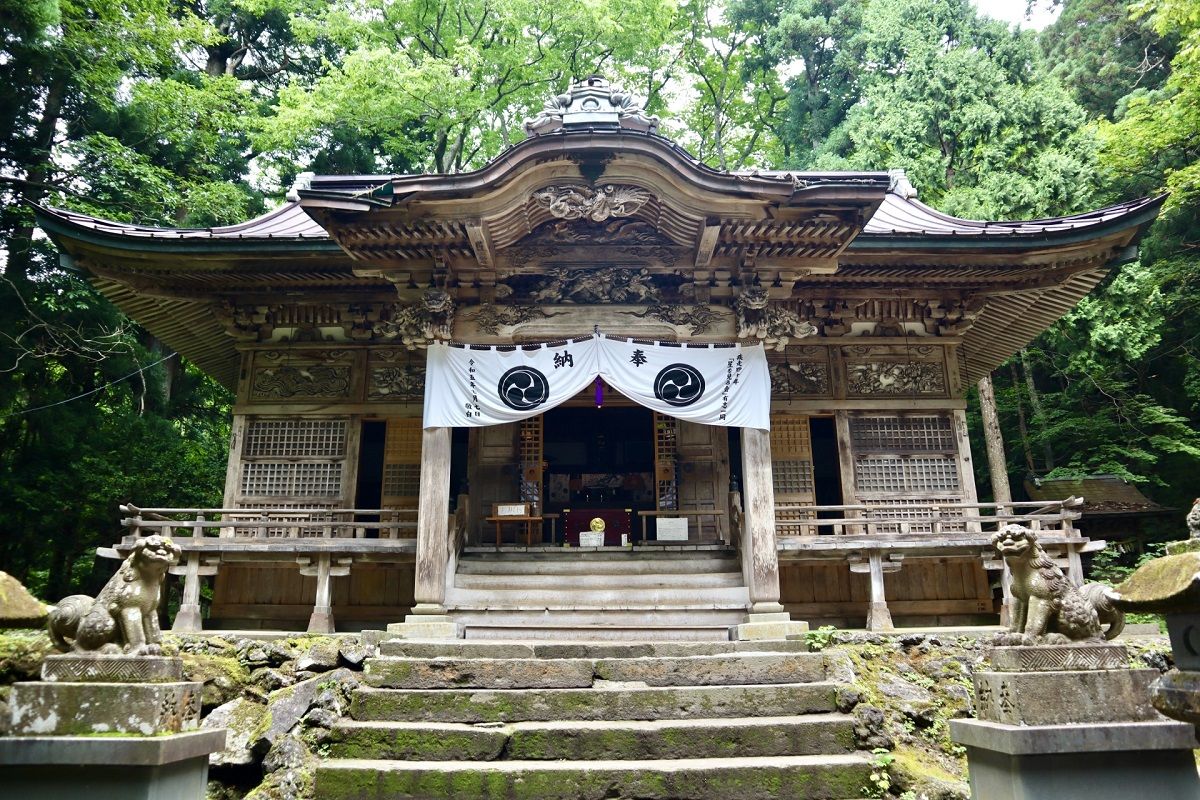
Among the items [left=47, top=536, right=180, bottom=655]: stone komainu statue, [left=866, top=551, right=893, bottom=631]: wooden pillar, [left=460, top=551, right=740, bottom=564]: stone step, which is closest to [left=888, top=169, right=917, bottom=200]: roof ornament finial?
[left=866, top=551, right=893, bottom=631]: wooden pillar

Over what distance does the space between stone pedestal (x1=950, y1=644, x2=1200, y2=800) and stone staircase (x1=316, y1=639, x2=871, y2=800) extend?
1.54m

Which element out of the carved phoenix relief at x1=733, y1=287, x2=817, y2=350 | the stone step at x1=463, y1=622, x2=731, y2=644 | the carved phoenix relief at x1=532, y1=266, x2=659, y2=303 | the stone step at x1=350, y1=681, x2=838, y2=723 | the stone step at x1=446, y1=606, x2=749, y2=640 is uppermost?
the carved phoenix relief at x1=532, y1=266, x2=659, y2=303

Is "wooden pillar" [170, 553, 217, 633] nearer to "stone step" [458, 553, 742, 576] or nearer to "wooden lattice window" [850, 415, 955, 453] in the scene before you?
"stone step" [458, 553, 742, 576]

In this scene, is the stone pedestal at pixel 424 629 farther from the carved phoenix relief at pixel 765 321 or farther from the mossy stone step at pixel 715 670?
the carved phoenix relief at pixel 765 321

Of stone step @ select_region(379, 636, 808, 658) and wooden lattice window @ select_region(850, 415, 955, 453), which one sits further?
wooden lattice window @ select_region(850, 415, 955, 453)

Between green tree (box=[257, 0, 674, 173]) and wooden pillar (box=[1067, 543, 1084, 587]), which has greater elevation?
green tree (box=[257, 0, 674, 173])

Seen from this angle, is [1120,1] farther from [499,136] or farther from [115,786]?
[115,786]

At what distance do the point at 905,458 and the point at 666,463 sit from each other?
3531mm

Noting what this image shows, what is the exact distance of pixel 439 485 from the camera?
29.7ft

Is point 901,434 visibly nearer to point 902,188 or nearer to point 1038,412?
point 902,188

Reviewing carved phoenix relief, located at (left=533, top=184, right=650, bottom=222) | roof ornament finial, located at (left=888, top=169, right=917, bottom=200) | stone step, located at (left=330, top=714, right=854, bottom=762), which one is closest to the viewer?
stone step, located at (left=330, top=714, right=854, bottom=762)

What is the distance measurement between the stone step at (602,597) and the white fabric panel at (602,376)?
6.82 ft

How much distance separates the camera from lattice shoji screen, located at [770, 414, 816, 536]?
1099 centimetres

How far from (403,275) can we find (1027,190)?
13.0m
